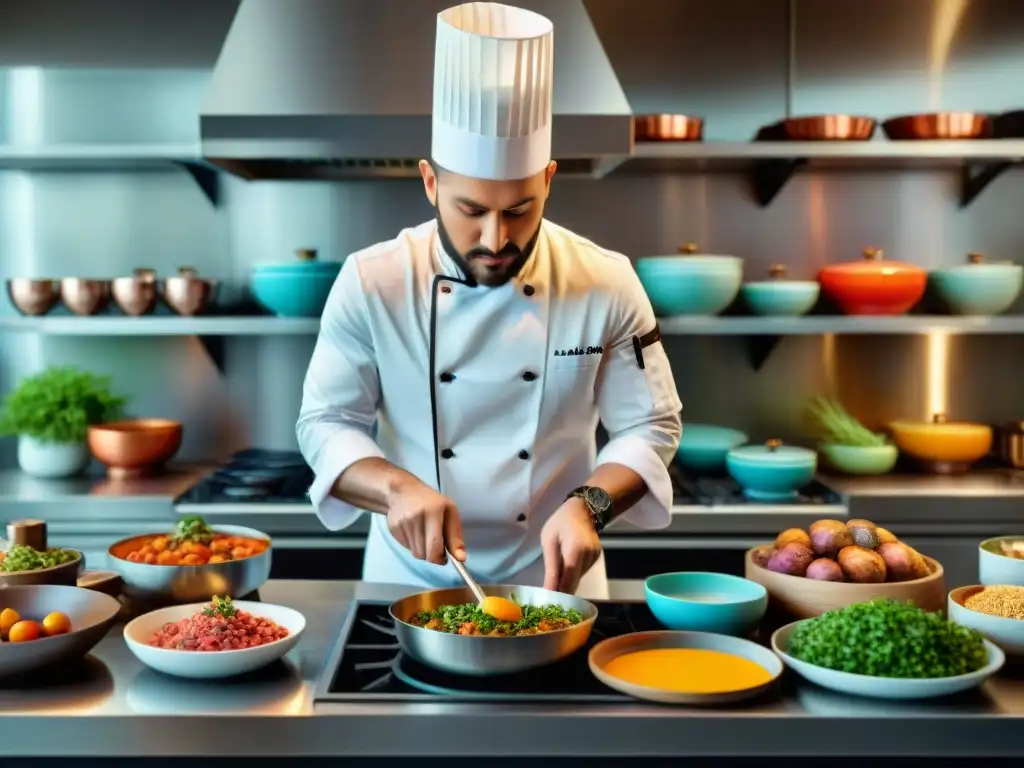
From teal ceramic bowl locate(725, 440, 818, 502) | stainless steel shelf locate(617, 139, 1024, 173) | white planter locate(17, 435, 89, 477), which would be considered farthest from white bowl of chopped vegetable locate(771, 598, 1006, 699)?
white planter locate(17, 435, 89, 477)

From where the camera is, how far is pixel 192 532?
2.09 m

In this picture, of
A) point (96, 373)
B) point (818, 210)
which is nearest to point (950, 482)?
point (818, 210)

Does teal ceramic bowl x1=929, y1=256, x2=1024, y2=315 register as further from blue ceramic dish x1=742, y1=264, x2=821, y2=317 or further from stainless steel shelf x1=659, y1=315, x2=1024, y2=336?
blue ceramic dish x1=742, y1=264, x2=821, y2=317

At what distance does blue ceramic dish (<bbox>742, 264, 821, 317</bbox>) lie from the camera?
365 cm

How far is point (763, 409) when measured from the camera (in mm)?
4105

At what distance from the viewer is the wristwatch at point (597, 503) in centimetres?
202

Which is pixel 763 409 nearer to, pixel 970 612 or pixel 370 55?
pixel 370 55

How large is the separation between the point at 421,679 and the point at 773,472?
6.56 ft

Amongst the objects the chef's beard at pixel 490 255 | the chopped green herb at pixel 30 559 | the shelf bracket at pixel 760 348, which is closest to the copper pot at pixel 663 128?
the shelf bracket at pixel 760 348

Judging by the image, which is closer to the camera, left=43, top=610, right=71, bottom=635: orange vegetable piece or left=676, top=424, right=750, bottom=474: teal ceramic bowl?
left=43, top=610, right=71, bottom=635: orange vegetable piece

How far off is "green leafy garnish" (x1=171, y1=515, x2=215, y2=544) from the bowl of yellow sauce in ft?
2.70

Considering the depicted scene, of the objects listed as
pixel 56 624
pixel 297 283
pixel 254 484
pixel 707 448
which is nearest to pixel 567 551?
pixel 56 624

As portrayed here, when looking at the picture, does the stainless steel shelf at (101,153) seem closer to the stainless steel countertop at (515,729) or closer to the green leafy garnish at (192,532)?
the green leafy garnish at (192,532)

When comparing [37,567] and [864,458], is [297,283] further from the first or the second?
[864,458]
